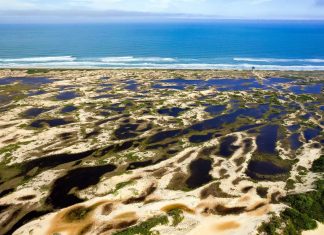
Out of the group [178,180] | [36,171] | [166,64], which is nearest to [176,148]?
[178,180]

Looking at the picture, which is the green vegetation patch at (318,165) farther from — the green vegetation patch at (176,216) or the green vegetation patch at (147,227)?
the green vegetation patch at (147,227)

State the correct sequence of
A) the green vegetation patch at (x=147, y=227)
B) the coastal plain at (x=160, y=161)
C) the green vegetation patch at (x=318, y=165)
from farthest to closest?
the green vegetation patch at (x=318, y=165), the coastal plain at (x=160, y=161), the green vegetation patch at (x=147, y=227)

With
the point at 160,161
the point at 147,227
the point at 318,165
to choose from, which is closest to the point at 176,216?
the point at 147,227

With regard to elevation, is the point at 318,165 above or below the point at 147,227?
above

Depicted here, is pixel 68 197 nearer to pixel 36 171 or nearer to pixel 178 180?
pixel 36 171

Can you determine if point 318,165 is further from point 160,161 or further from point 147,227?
point 147,227

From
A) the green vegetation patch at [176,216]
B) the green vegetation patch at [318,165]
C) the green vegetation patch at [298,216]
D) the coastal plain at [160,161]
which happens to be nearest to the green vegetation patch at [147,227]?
the coastal plain at [160,161]

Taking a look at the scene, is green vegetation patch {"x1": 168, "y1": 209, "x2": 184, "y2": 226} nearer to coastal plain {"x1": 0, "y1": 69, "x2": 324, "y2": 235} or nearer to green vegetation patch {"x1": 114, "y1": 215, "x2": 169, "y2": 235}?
coastal plain {"x1": 0, "y1": 69, "x2": 324, "y2": 235}
